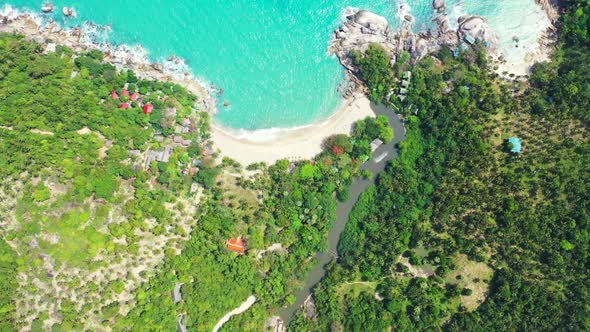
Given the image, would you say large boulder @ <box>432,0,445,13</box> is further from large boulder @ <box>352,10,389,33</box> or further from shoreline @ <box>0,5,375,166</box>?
shoreline @ <box>0,5,375,166</box>

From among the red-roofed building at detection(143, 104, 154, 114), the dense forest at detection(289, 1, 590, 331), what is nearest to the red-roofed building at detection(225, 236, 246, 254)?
the dense forest at detection(289, 1, 590, 331)

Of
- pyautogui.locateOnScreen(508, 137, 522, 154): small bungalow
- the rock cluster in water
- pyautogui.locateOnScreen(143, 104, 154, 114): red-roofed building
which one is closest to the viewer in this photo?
pyautogui.locateOnScreen(508, 137, 522, 154): small bungalow

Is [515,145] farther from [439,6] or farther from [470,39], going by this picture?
[439,6]

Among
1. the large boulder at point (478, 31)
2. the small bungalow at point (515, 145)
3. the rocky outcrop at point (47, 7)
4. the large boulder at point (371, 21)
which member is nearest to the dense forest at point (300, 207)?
the small bungalow at point (515, 145)

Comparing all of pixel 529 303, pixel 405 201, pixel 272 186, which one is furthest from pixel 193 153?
pixel 529 303

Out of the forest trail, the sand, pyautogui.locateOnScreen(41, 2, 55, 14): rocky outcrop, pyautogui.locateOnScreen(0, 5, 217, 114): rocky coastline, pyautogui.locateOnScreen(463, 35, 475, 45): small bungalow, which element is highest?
pyautogui.locateOnScreen(41, 2, 55, 14): rocky outcrop
